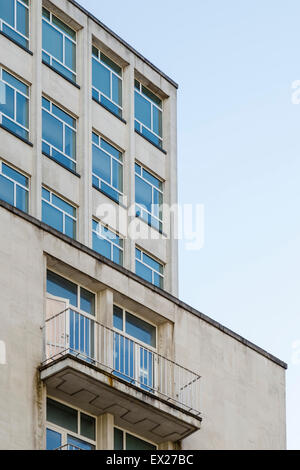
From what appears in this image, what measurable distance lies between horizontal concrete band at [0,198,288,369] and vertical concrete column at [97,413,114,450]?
399 centimetres

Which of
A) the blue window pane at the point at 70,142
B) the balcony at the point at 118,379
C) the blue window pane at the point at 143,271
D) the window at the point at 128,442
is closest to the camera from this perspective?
the balcony at the point at 118,379

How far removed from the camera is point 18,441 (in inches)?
1652

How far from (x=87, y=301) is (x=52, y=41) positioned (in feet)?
30.5

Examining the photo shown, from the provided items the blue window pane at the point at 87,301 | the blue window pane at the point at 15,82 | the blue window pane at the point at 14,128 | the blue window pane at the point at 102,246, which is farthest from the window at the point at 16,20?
the blue window pane at the point at 87,301

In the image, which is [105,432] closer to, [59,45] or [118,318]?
[118,318]

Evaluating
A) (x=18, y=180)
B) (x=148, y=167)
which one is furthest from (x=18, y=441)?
(x=148, y=167)

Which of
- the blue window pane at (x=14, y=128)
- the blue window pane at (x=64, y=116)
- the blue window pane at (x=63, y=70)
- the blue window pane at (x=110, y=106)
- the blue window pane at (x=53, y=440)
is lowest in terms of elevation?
the blue window pane at (x=53, y=440)

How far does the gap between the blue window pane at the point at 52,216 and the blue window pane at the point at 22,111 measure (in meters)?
2.27

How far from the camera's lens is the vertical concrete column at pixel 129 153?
52.2 metres

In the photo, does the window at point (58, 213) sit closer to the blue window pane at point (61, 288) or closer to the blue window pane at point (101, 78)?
the blue window pane at point (61, 288)

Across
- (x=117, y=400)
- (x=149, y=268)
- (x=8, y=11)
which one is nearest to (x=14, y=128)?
(x=8, y=11)

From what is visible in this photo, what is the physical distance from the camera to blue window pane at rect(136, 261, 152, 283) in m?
52.8

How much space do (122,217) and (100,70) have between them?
4.65 metres

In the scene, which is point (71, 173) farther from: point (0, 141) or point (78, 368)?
point (78, 368)
